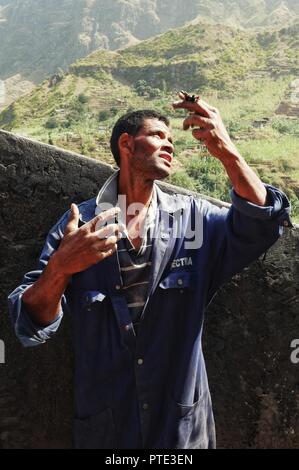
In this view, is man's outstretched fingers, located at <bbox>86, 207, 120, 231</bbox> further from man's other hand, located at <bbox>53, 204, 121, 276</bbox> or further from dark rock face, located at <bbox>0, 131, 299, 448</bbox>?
dark rock face, located at <bbox>0, 131, 299, 448</bbox>

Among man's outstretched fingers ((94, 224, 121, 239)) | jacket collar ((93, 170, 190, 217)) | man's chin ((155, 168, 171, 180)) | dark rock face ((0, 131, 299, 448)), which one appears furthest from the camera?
dark rock face ((0, 131, 299, 448))

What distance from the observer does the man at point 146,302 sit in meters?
1.67

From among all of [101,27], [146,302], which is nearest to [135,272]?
[146,302]

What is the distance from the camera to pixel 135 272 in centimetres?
168

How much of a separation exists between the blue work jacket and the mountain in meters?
95.7

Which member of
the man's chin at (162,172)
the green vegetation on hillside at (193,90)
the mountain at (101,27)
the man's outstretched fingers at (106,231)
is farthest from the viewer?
the mountain at (101,27)

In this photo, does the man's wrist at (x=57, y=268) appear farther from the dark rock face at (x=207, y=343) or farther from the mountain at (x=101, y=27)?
the mountain at (x=101, y=27)

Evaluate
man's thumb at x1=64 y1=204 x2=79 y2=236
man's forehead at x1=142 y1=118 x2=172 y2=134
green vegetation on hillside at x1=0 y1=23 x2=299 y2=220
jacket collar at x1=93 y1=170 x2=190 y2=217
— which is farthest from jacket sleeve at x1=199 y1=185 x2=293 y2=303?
green vegetation on hillside at x1=0 y1=23 x2=299 y2=220

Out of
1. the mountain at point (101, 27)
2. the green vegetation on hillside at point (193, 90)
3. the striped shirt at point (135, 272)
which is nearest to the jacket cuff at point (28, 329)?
the striped shirt at point (135, 272)

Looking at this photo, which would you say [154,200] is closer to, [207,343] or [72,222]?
[72,222]

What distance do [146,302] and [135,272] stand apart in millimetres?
103

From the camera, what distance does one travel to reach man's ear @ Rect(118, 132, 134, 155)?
5.63 feet

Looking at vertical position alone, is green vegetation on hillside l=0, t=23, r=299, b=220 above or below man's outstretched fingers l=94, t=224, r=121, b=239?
below
